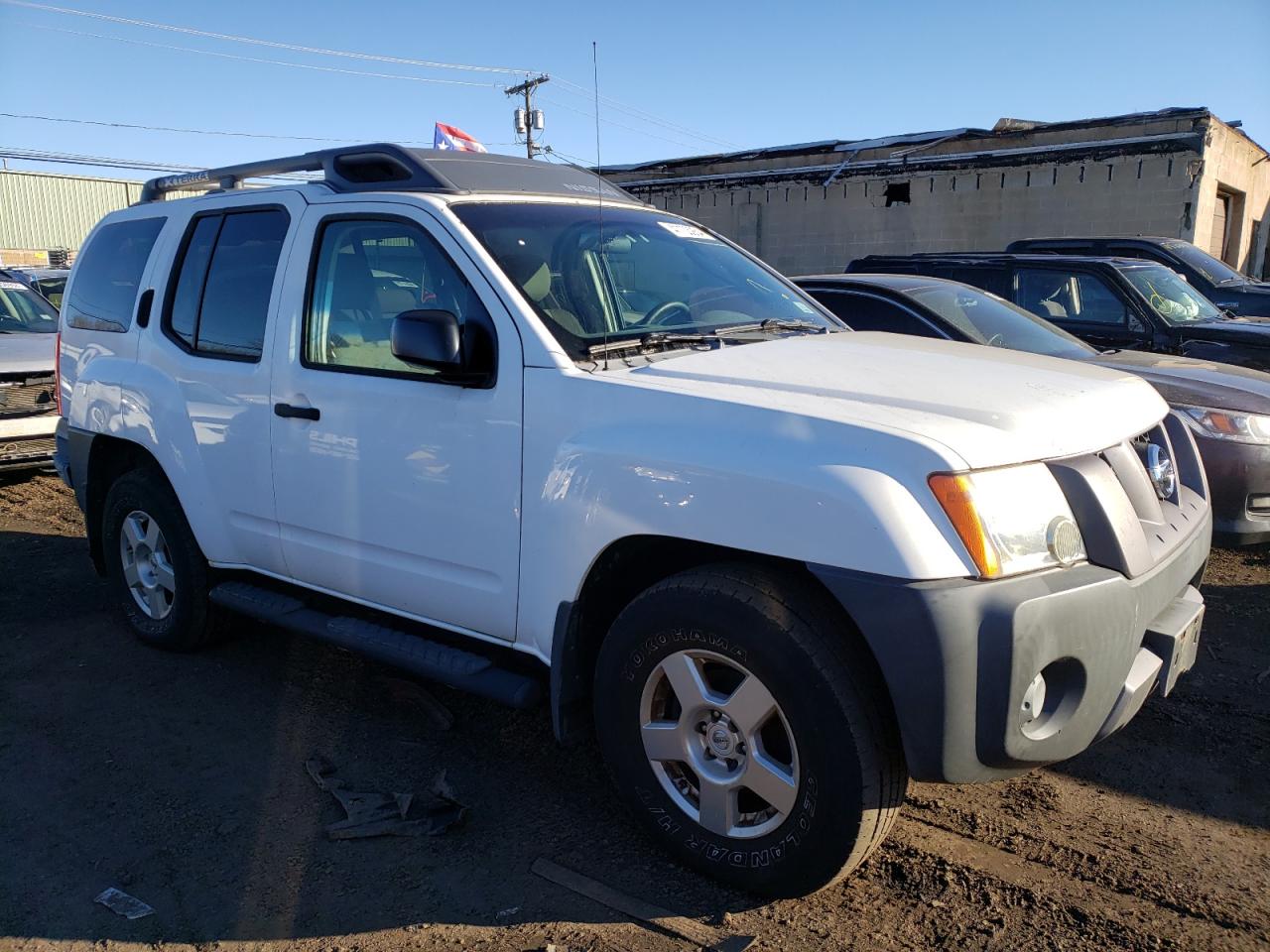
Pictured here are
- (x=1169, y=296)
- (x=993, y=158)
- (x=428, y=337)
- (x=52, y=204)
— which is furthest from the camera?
(x=52, y=204)

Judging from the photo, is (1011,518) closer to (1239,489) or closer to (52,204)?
(1239,489)

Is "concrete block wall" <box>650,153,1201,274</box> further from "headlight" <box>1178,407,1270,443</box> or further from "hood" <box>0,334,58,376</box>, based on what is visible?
"hood" <box>0,334,58,376</box>

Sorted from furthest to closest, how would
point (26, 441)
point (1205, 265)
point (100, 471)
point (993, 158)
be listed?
1. point (993, 158)
2. point (1205, 265)
3. point (26, 441)
4. point (100, 471)

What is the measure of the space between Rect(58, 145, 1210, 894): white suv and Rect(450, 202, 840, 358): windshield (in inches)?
0.6

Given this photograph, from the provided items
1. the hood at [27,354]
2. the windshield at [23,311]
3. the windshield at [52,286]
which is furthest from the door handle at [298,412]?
the windshield at [52,286]

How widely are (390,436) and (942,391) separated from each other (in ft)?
5.93

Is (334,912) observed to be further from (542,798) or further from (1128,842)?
(1128,842)

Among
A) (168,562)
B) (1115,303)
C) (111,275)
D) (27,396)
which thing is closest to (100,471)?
(168,562)

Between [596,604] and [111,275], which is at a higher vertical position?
[111,275]

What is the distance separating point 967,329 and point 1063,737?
417 centimetres

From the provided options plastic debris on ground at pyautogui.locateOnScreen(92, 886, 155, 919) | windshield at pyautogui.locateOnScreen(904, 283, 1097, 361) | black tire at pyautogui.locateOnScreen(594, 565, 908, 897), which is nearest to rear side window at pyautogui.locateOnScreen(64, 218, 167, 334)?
plastic debris on ground at pyautogui.locateOnScreen(92, 886, 155, 919)

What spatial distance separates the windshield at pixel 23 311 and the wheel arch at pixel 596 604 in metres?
7.78

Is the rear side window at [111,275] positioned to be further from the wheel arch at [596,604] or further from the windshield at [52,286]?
the windshield at [52,286]

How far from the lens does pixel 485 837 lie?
314 centimetres
